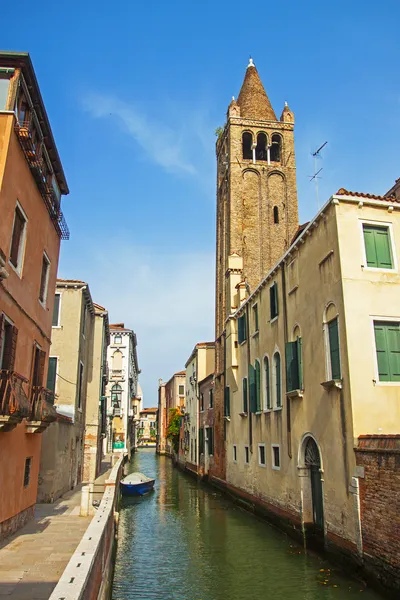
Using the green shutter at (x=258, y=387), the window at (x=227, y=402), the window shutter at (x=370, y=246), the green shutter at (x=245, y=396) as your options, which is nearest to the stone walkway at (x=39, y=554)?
the green shutter at (x=258, y=387)

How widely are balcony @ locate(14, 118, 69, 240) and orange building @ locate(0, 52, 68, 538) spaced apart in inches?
0.8

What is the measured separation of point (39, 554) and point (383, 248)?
1004cm

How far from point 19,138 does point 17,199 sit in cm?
117

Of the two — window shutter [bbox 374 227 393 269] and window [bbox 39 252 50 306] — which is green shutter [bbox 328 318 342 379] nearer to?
window shutter [bbox 374 227 393 269]

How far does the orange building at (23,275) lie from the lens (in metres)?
8.73

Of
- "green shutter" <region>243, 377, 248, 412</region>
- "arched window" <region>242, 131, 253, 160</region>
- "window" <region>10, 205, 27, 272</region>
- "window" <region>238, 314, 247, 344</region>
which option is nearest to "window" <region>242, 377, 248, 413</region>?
"green shutter" <region>243, 377, 248, 412</region>

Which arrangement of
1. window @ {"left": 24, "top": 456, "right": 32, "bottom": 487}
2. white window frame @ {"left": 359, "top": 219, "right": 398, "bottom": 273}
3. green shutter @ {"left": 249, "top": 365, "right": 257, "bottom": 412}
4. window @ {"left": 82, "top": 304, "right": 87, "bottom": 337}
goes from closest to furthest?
window @ {"left": 24, "top": 456, "right": 32, "bottom": 487} < white window frame @ {"left": 359, "top": 219, "right": 398, "bottom": 273} < green shutter @ {"left": 249, "top": 365, "right": 257, "bottom": 412} < window @ {"left": 82, "top": 304, "right": 87, "bottom": 337}

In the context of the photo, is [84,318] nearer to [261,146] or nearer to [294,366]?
[294,366]

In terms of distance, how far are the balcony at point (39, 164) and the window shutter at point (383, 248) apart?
820 centimetres

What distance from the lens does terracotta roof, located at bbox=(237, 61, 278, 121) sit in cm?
3541

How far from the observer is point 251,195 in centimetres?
3222

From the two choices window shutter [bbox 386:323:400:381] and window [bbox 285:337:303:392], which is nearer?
window shutter [bbox 386:323:400:381]

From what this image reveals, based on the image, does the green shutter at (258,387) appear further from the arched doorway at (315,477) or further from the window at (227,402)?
the window at (227,402)

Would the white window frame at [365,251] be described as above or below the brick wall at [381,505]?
above
